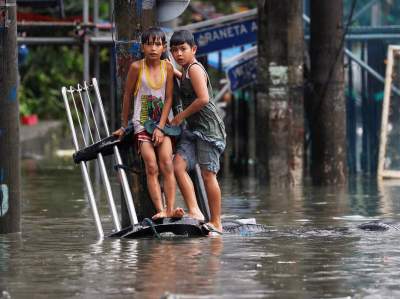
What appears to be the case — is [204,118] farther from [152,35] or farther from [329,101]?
[329,101]

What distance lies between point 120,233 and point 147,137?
0.79 m

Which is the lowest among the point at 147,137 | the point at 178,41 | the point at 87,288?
the point at 87,288

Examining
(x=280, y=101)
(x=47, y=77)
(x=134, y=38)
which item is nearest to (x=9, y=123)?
(x=134, y=38)

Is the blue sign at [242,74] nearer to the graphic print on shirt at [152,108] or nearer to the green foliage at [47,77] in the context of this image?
the graphic print on shirt at [152,108]

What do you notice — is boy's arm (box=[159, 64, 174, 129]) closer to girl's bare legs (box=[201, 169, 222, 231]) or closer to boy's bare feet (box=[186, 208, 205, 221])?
girl's bare legs (box=[201, 169, 222, 231])

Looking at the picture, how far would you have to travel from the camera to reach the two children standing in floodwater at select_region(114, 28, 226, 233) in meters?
12.1

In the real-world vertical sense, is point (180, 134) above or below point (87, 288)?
above

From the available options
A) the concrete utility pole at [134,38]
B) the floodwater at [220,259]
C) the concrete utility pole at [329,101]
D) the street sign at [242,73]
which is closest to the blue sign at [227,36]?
the street sign at [242,73]

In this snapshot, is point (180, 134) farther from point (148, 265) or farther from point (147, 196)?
point (148, 265)

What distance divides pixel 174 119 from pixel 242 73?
10.1 m

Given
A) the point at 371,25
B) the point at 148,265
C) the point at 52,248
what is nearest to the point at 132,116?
the point at 52,248

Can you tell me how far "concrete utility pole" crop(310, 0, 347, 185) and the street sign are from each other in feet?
9.14

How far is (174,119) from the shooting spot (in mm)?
12195

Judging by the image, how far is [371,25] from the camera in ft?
73.5
